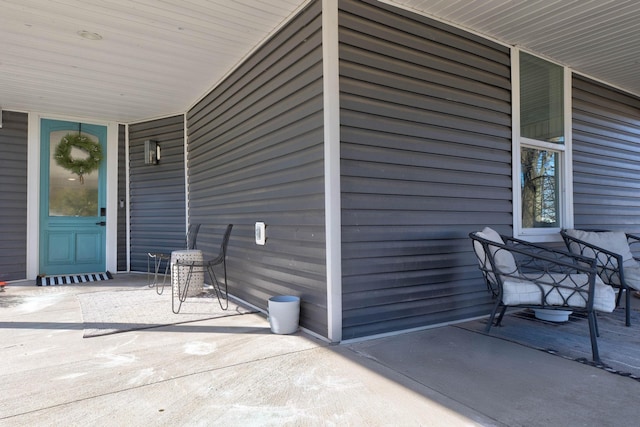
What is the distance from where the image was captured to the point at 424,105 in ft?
10.3

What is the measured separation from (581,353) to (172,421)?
246 cm

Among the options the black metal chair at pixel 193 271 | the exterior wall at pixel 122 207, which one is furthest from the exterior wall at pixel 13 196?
the black metal chair at pixel 193 271

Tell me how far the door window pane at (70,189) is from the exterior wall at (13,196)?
12.9 inches

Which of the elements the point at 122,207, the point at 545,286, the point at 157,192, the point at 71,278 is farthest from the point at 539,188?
the point at 71,278

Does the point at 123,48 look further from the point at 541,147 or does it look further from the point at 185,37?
the point at 541,147

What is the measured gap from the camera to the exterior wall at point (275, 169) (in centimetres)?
283

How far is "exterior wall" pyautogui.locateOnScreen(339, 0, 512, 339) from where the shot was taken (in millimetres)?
2775

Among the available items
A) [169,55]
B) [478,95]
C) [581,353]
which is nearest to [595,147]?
[478,95]

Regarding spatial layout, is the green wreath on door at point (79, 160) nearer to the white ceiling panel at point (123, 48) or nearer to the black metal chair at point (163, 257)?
the white ceiling panel at point (123, 48)

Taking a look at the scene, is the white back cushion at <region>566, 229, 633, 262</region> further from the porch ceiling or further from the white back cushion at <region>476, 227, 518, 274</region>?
the porch ceiling

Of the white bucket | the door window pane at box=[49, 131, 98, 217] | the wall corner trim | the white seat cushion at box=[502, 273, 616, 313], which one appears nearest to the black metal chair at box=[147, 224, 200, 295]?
the door window pane at box=[49, 131, 98, 217]

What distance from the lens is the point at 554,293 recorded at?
8.43 ft

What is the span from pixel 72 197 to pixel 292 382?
17.3 ft

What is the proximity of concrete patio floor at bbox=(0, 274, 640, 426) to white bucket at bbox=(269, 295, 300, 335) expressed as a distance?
2.9 inches
